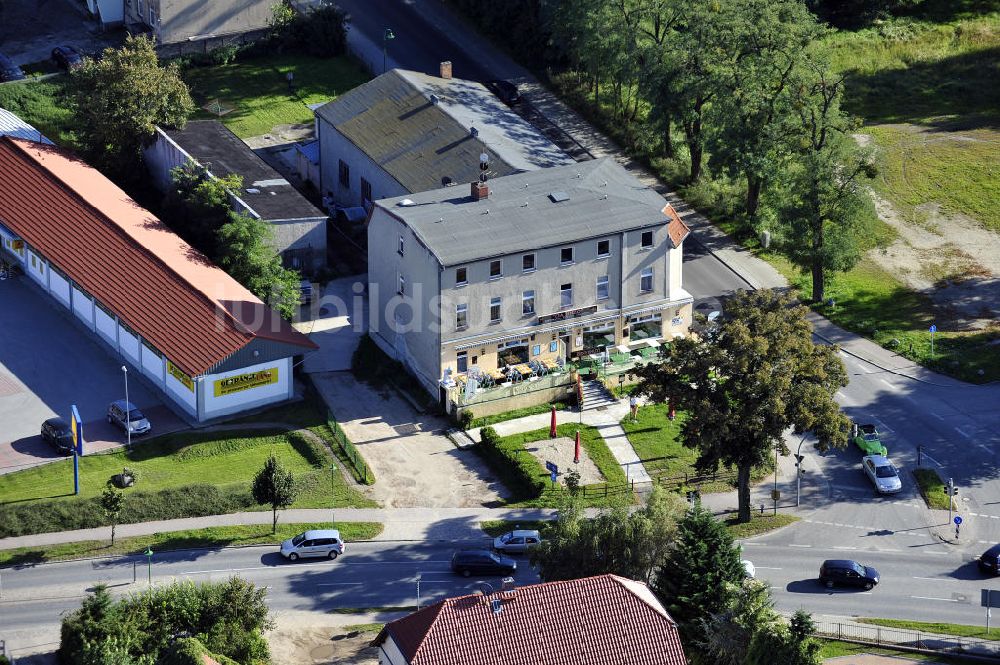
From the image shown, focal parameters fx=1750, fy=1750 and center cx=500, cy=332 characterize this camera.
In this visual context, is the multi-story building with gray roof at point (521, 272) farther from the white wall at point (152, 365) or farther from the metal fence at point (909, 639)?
the metal fence at point (909, 639)

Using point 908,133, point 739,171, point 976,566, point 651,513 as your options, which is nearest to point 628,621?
point 651,513

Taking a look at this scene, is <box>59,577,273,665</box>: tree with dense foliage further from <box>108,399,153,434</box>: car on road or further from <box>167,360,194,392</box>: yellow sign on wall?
<box>167,360,194,392</box>: yellow sign on wall

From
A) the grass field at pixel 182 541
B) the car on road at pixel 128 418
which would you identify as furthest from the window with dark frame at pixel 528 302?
the car on road at pixel 128 418

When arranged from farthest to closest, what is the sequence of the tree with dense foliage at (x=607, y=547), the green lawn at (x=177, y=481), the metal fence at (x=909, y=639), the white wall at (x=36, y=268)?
1. the white wall at (x=36, y=268)
2. the green lawn at (x=177, y=481)
3. the tree with dense foliage at (x=607, y=547)
4. the metal fence at (x=909, y=639)

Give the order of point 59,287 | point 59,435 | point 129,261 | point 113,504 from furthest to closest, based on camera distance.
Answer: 1. point 59,287
2. point 129,261
3. point 59,435
4. point 113,504

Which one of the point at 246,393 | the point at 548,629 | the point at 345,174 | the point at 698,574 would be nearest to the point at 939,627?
the point at 698,574

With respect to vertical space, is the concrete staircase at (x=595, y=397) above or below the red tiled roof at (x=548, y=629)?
below

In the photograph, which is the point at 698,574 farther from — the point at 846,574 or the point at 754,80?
the point at 754,80
